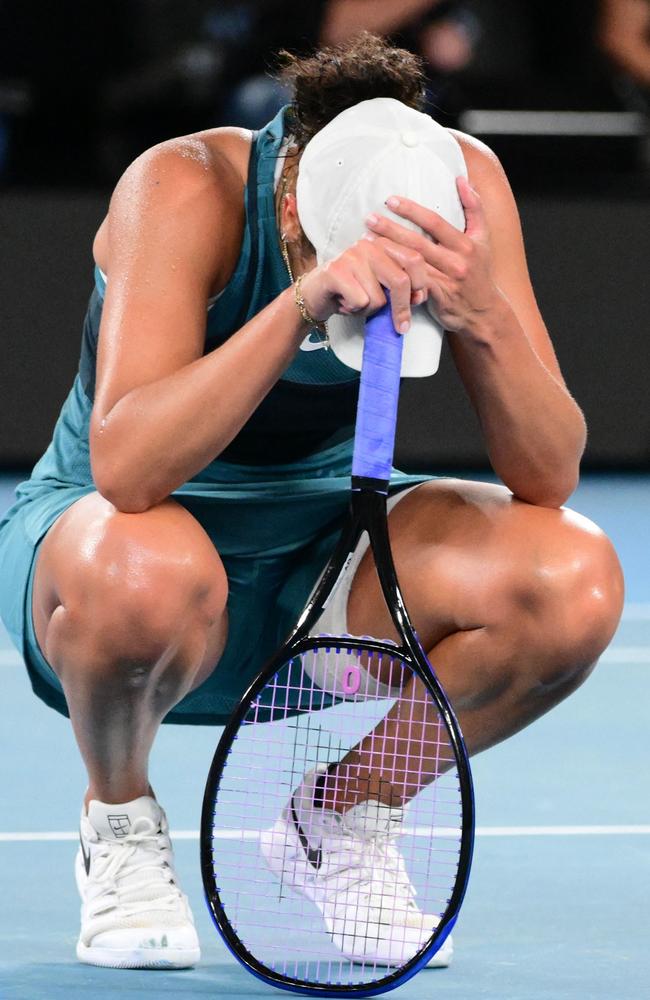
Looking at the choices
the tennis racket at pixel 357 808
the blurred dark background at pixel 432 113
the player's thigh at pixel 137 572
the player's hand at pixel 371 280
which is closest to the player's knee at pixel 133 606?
the player's thigh at pixel 137 572

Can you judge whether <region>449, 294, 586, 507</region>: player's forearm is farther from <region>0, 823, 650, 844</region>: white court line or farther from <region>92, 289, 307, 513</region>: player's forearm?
<region>0, 823, 650, 844</region>: white court line

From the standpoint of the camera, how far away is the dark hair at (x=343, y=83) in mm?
2279

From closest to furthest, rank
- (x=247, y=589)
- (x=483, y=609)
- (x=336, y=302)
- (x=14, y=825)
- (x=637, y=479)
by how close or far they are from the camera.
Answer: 1. (x=336, y=302)
2. (x=483, y=609)
3. (x=247, y=589)
4. (x=14, y=825)
5. (x=637, y=479)

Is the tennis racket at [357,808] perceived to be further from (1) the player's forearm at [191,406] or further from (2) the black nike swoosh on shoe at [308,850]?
(1) the player's forearm at [191,406]

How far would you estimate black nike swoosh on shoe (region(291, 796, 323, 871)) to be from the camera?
2291 millimetres

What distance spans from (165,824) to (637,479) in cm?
439

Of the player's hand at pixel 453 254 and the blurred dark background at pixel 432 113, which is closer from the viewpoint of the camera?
the player's hand at pixel 453 254

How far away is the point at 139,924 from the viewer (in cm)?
222

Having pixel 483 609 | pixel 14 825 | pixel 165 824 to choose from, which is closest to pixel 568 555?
pixel 483 609

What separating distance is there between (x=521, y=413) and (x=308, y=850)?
617 millimetres

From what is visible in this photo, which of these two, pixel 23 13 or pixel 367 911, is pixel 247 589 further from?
pixel 23 13

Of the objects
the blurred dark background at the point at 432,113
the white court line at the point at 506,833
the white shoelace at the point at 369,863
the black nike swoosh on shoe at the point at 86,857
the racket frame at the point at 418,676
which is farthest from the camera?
the blurred dark background at the point at 432,113

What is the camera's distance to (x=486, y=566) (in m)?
2.27

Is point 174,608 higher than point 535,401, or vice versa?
point 535,401
